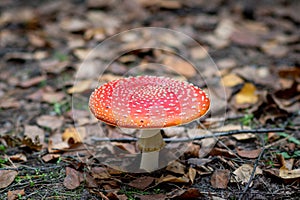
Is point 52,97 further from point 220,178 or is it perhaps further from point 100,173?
point 220,178

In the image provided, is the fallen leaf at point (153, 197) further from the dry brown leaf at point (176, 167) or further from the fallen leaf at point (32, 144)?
the fallen leaf at point (32, 144)

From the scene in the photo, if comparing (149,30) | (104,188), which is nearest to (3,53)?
(149,30)

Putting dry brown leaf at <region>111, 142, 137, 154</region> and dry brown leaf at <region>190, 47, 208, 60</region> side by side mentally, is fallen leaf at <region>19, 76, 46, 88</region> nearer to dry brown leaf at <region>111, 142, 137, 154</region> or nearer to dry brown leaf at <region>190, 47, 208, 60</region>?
dry brown leaf at <region>111, 142, 137, 154</region>

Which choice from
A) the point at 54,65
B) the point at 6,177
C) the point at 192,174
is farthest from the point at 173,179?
the point at 54,65

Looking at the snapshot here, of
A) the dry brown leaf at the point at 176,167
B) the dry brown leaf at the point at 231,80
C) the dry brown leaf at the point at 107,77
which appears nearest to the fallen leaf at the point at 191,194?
the dry brown leaf at the point at 176,167

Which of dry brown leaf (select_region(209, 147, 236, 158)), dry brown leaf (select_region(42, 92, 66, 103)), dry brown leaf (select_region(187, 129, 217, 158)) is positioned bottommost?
dry brown leaf (select_region(42, 92, 66, 103))

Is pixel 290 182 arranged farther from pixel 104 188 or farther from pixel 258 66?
pixel 258 66

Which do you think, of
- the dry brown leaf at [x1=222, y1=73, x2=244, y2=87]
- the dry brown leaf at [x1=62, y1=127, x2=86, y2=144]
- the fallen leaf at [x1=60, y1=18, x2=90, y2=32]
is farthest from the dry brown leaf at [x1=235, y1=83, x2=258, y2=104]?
the fallen leaf at [x1=60, y1=18, x2=90, y2=32]
